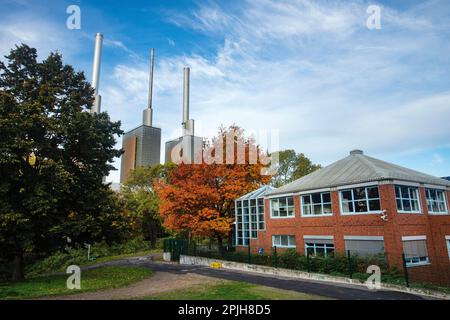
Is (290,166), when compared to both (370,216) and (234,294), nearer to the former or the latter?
(370,216)

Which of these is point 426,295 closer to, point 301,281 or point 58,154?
point 301,281

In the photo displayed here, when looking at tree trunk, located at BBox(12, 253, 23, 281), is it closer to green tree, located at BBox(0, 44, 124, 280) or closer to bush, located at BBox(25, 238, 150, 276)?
green tree, located at BBox(0, 44, 124, 280)

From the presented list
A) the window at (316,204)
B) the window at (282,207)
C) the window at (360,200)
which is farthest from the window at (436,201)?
the window at (282,207)

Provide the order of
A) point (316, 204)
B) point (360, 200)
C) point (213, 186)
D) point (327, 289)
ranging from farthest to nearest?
1. point (213, 186)
2. point (316, 204)
3. point (360, 200)
4. point (327, 289)

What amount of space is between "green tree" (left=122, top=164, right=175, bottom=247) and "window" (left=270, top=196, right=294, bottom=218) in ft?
58.4

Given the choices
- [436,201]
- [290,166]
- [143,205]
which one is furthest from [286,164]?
[436,201]

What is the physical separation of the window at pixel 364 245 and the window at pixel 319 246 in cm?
148

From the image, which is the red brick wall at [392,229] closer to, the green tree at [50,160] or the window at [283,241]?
the window at [283,241]

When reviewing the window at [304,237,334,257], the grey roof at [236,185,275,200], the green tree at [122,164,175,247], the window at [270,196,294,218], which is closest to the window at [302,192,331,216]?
the window at [270,196,294,218]

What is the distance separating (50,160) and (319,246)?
60.2ft

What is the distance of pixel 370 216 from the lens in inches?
786

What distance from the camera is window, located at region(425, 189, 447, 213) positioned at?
2253 centimetres

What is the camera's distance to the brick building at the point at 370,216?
1908 cm
